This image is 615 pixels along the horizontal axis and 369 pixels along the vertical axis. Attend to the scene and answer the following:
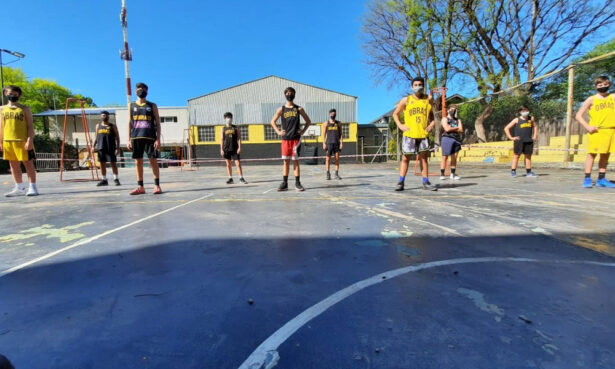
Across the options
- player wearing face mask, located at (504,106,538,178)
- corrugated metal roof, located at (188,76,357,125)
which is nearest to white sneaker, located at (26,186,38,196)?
player wearing face mask, located at (504,106,538,178)

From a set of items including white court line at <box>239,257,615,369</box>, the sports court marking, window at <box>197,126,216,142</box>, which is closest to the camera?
white court line at <box>239,257,615,369</box>

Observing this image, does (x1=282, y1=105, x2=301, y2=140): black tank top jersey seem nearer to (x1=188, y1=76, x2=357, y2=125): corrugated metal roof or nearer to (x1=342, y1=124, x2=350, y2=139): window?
(x1=188, y1=76, x2=357, y2=125): corrugated metal roof

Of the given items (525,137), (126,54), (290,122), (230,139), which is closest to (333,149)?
(230,139)

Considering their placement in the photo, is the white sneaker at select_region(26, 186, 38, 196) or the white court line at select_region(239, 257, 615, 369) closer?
the white court line at select_region(239, 257, 615, 369)

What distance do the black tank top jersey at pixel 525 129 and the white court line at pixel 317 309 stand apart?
6.97 meters

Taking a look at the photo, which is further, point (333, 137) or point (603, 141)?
point (333, 137)

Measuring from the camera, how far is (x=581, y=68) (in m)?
8.56

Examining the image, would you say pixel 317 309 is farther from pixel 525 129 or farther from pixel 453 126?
pixel 525 129

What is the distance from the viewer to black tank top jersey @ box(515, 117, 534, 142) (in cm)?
737

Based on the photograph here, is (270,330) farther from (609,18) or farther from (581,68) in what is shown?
(609,18)

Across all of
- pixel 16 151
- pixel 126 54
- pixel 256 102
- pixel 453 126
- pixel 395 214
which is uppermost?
pixel 126 54

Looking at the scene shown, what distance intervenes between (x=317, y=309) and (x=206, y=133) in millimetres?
28872

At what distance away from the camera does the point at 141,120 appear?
16.4ft

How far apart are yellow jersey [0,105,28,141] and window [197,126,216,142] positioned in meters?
23.2
